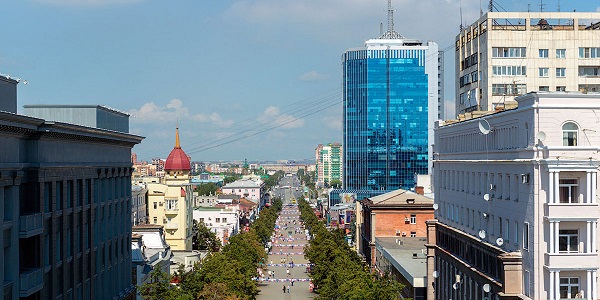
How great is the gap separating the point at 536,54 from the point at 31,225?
44.1 meters

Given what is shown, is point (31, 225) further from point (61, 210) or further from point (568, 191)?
point (568, 191)

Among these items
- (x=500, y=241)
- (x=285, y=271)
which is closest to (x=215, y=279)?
(x=500, y=241)

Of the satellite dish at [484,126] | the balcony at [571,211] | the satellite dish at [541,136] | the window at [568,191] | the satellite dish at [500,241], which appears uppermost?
the satellite dish at [484,126]

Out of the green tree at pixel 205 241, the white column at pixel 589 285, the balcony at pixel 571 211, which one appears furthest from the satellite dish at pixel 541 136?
the green tree at pixel 205 241

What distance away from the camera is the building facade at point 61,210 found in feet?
128

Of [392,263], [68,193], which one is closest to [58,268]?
[68,193]

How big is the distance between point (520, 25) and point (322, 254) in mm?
40047

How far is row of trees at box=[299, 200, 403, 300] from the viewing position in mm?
59156

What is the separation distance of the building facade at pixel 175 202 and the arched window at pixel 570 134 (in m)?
92.0

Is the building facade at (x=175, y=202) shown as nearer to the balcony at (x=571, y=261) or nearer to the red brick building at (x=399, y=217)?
the red brick building at (x=399, y=217)

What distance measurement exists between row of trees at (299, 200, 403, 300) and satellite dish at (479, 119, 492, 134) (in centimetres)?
1475

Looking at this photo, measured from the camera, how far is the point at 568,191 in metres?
41.3

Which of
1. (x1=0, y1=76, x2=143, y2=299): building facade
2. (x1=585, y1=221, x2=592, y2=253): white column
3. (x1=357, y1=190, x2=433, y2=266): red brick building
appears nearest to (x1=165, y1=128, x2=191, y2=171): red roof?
(x1=357, y1=190, x2=433, y2=266): red brick building

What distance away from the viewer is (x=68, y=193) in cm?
4981
